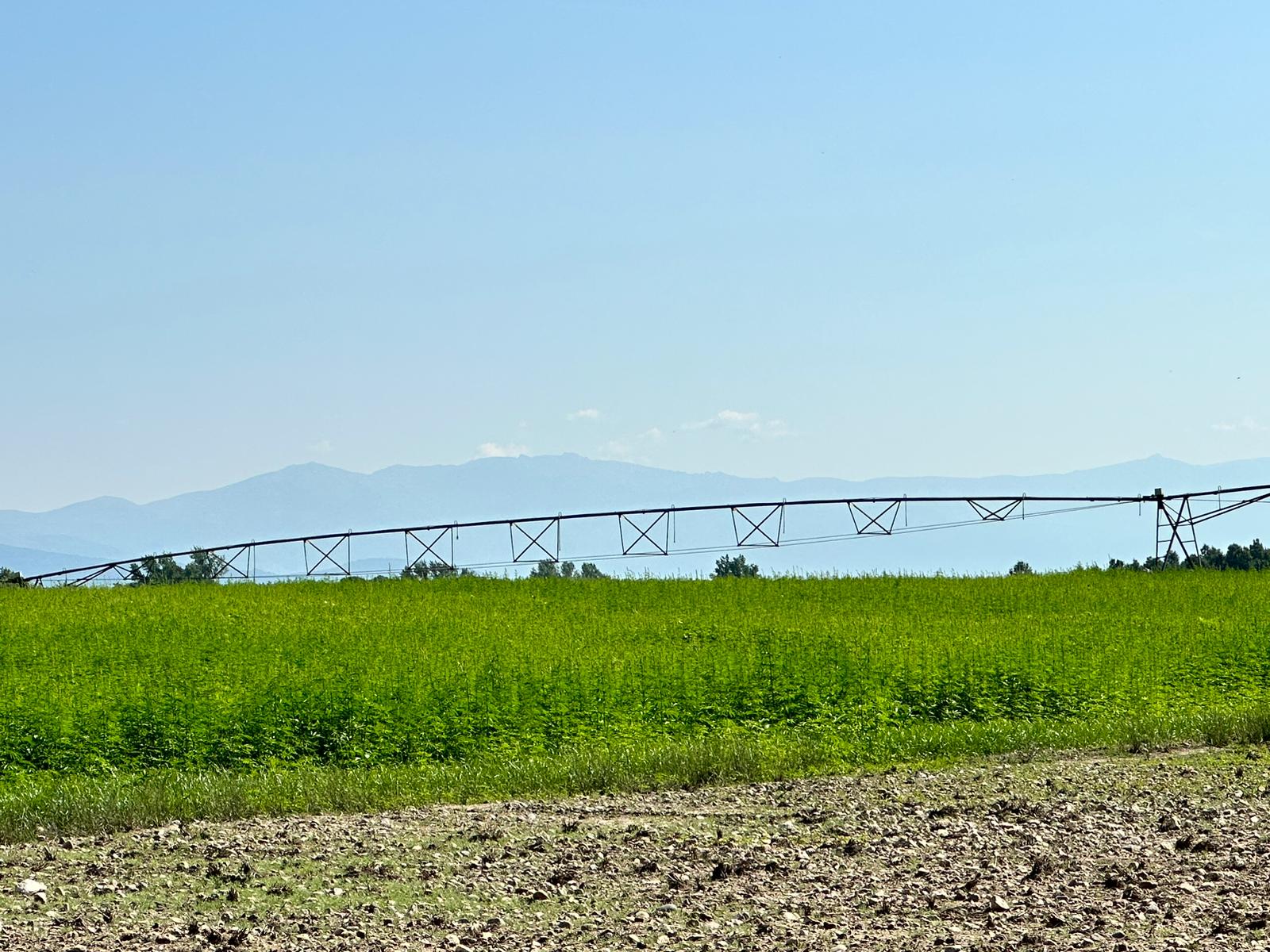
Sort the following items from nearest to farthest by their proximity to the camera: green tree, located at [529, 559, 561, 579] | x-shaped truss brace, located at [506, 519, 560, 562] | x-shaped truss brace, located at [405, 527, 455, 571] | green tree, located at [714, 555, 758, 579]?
green tree, located at [714, 555, 758, 579] → green tree, located at [529, 559, 561, 579] → x-shaped truss brace, located at [405, 527, 455, 571] → x-shaped truss brace, located at [506, 519, 560, 562]

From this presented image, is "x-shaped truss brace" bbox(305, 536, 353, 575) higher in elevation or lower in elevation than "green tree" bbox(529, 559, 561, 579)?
higher

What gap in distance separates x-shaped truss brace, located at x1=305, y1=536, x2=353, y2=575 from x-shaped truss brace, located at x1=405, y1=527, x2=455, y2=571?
207 centimetres

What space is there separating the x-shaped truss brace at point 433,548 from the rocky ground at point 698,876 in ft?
106

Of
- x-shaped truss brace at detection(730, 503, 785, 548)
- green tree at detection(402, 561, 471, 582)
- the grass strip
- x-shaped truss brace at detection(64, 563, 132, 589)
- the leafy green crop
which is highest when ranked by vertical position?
x-shaped truss brace at detection(730, 503, 785, 548)

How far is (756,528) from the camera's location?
4762 cm

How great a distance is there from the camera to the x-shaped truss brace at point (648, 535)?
48188mm

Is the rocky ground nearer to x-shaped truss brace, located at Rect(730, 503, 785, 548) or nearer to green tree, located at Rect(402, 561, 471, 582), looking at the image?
x-shaped truss brace, located at Rect(730, 503, 785, 548)

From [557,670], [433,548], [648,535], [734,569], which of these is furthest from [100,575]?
[557,670]

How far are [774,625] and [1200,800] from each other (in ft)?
58.0

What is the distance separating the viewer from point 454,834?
1284 centimetres

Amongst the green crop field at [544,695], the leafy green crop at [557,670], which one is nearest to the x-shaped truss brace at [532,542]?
the leafy green crop at [557,670]

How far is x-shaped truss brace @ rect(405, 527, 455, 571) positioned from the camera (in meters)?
46.7

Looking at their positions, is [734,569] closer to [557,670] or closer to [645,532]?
[645,532]

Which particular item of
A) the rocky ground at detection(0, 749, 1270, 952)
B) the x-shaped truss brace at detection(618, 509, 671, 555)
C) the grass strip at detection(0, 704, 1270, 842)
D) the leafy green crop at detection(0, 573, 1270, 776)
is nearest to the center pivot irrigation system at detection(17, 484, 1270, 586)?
the x-shaped truss brace at detection(618, 509, 671, 555)
